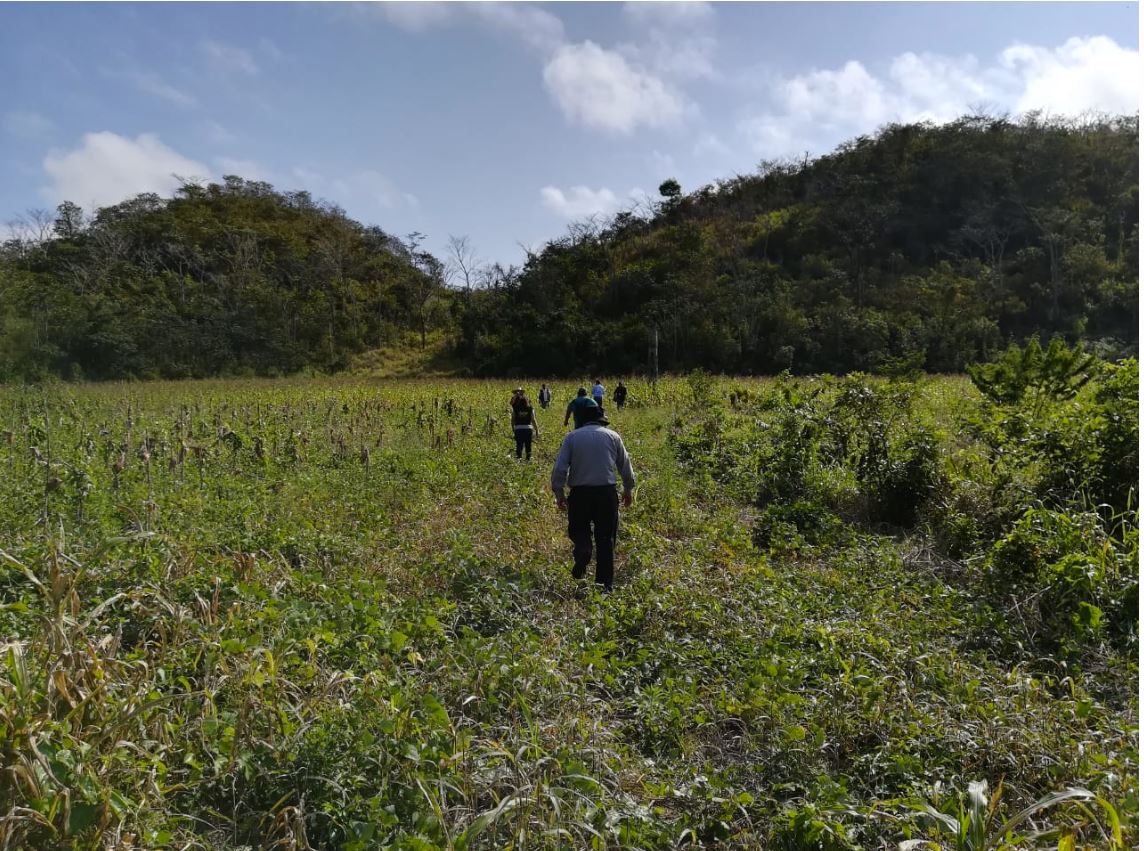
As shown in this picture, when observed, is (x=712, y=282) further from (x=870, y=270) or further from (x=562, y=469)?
(x=562, y=469)

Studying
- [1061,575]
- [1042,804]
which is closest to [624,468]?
[1061,575]

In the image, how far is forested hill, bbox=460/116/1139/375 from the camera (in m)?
36.2

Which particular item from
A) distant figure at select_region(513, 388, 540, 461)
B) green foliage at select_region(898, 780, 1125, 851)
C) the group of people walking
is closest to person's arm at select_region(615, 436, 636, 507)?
the group of people walking

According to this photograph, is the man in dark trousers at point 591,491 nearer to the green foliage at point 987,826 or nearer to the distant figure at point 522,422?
the green foliage at point 987,826

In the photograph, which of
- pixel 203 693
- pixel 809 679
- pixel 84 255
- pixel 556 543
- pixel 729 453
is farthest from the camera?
pixel 84 255

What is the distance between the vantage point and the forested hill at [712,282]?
1455 inches

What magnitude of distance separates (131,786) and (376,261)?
61.6 meters

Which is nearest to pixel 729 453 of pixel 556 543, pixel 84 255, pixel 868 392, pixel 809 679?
pixel 868 392

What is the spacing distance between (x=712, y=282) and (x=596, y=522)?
39173mm

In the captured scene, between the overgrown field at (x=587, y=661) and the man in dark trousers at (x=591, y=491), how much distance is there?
28 cm

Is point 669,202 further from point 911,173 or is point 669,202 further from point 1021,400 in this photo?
point 1021,400

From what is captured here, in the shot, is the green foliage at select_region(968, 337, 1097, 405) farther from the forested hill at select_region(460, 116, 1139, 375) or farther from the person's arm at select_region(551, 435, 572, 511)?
the forested hill at select_region(460, 116, 1139, 375)

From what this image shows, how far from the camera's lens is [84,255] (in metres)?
52.5

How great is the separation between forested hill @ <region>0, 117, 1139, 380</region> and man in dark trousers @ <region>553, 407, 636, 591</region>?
97.6 feet
